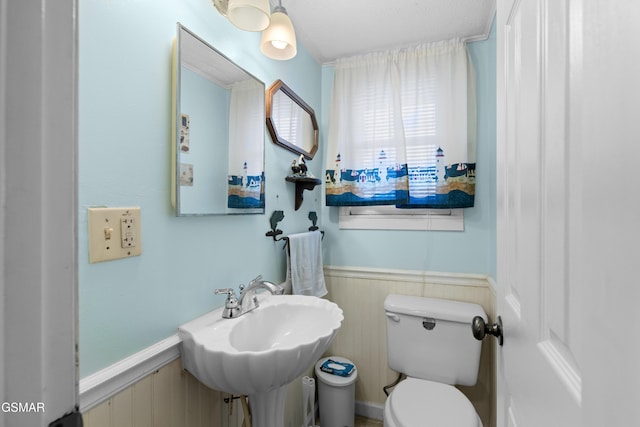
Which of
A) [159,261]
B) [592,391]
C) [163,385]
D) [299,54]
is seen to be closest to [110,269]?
[159,261]

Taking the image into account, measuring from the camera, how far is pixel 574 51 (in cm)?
35

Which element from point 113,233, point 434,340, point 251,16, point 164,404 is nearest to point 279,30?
point 251,16

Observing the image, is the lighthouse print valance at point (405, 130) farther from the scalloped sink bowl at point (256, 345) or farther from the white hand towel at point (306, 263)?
the scalloped sink bowl at point (256, 345)

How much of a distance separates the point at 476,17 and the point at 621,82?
65.4 inches

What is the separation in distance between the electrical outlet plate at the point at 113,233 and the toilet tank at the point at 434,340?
52.1 inches

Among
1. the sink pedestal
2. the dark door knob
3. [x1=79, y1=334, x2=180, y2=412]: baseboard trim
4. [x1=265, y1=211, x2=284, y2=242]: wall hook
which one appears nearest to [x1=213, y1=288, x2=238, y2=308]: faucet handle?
[x1=79, y1=334, x2=180, y2=412]: baseboard trim

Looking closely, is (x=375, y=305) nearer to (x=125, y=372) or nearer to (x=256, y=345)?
(x=256, y=345)

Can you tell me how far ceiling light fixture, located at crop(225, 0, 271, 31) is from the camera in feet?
3.00

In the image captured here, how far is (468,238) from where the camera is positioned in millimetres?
1722

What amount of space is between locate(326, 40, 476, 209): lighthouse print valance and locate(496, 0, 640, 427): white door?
1.08m

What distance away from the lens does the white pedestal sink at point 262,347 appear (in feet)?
2.59

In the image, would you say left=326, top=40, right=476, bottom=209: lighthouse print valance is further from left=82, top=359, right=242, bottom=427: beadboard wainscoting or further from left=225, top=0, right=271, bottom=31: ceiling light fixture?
left=82, top=359, right=242, bottom=427: beadboard wainscoting

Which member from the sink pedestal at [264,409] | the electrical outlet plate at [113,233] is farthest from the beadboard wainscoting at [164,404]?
the electrical outlet plate at [113,233]

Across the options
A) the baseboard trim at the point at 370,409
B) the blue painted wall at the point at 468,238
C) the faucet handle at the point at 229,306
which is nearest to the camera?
the faucet handle at the point at 229,306
